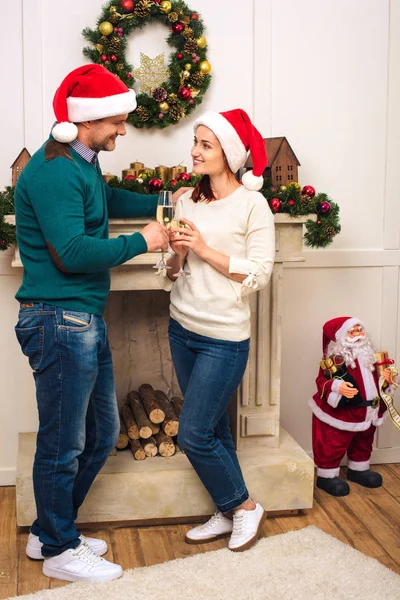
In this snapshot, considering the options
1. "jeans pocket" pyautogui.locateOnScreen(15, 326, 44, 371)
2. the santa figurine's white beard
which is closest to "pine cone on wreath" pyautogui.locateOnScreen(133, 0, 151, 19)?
"jeans pocket" pyautogui.locateOnScreen(15, 326, 44, 371)

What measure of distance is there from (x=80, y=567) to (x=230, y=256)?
1.21m

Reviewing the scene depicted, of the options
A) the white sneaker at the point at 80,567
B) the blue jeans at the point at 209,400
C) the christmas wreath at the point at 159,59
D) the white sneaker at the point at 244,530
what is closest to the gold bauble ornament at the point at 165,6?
the christmas wreath at the point at 159,59

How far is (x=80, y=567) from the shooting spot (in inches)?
98.7

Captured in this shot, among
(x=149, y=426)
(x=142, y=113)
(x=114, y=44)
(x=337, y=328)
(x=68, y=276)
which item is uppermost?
(x=114, y=44)

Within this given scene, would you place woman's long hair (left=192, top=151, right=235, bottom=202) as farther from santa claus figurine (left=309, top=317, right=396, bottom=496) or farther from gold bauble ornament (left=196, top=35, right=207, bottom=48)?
santa claus figurine (left=309, top=317, right=396, bottom=496)

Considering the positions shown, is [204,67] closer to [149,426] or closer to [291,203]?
[291,203]

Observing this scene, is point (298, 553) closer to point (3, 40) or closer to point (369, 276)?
point (369, 276)

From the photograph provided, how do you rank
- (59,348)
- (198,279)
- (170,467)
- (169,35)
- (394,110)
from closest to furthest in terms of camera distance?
(59,348) → (198,279) → (170,467) → (169,35) → (394,110)

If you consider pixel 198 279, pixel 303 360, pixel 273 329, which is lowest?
pixel 303 360

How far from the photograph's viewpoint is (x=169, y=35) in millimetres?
3225

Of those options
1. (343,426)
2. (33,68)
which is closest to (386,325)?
(343,426)

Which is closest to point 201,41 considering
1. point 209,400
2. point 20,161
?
point 20,161

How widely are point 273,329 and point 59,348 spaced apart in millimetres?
1062

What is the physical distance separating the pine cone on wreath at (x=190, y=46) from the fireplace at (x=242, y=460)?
0.88 m
